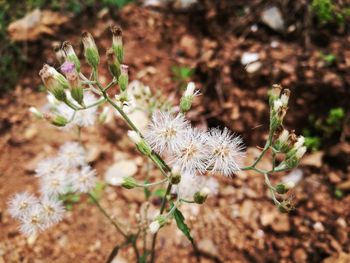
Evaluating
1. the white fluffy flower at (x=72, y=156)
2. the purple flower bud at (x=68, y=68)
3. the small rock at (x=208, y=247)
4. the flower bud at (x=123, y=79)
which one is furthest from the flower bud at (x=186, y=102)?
the small rock at (x=208, y=247)

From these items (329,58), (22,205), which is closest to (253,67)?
(329,58)

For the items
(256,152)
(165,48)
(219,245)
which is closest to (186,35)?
(165,48)

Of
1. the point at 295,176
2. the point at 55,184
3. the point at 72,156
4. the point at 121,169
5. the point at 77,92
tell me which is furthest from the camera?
the point at 121,169

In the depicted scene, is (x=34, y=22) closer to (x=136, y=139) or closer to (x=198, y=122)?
(x=198, y=122)

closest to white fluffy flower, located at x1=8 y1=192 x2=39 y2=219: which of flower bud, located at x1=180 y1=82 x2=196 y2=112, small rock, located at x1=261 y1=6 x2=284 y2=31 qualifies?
flower bud, located at x1=180 y1=82 x2=196 y2=112

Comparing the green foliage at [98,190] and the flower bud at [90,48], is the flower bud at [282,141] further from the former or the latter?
the green foliage at [98,190]

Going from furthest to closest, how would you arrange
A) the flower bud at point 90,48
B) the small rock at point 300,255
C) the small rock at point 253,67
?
the small rock at point 253,67
the small rock at point 300,255
the flower bud at point 90,48

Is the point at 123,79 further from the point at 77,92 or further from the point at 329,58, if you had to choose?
the point at 329,58
